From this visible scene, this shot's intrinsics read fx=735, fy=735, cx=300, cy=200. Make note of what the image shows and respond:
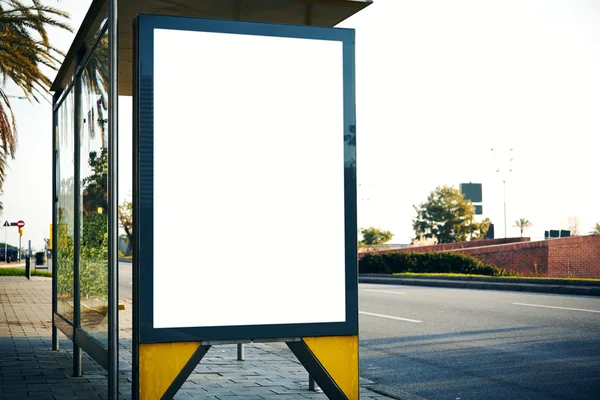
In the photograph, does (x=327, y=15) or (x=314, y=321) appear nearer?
(x=314, y=321)

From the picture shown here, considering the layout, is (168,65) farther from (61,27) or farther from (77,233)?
(61,27)

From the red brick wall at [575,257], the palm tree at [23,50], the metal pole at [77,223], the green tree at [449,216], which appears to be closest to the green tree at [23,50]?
the palm tree at [23,50]

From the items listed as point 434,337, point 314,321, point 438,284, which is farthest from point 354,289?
point 438,284

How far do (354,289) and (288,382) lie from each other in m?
1.93

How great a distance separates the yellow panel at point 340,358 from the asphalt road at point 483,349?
142 centimetres

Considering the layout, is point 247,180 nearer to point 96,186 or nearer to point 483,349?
point 96,186

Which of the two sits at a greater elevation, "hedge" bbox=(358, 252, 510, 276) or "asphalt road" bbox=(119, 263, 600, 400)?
"hedge" bbox=(358, 252, 510, 276)

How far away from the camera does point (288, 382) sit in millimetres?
6598

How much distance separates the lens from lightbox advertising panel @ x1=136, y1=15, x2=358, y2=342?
4605 mm

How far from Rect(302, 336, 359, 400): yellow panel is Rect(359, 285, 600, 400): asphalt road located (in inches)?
61.3

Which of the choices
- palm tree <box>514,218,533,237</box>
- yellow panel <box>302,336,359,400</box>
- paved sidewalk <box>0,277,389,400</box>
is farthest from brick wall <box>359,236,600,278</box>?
palm tree <box>514,218,533,237</box>

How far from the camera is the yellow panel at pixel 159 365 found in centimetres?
451

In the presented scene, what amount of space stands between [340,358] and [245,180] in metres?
1.36

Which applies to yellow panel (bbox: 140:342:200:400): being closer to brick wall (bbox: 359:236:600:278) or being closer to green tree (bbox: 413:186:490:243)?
brick wall (bbox: 359:236:600:278)
